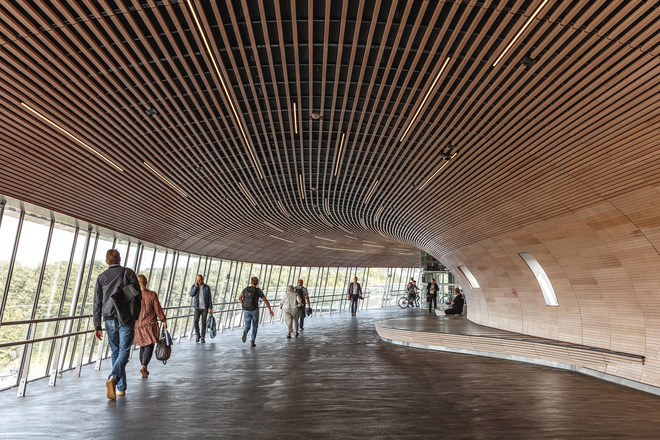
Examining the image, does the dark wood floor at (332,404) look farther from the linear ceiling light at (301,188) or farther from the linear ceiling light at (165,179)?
the linear ceiling light at (301,188)

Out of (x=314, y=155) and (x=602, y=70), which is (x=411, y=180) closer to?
(x=314, y=155)

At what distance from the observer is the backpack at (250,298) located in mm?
11953

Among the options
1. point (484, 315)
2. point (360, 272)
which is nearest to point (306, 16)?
point (484, 315)

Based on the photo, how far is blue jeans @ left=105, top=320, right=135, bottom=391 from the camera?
18.9 ft

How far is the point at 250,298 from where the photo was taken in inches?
472

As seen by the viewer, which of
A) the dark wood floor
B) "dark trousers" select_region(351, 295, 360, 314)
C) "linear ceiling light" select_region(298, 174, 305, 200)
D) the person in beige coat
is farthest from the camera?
"dark trousers" select_region(351, 295, 360, 314)

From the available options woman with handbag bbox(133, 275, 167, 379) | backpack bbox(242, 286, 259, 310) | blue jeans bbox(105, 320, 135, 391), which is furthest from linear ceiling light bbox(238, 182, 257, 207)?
blue jeans bbox(105, 320, 135, 391)

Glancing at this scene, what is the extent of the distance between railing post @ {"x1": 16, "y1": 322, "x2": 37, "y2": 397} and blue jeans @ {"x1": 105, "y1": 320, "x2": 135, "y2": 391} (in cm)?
122

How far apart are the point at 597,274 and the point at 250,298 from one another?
24.9ft

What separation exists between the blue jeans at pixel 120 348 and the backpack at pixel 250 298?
237 inches

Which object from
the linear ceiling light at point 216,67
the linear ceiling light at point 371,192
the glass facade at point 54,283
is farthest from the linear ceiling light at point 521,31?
the linear ceiling light at point 371,192

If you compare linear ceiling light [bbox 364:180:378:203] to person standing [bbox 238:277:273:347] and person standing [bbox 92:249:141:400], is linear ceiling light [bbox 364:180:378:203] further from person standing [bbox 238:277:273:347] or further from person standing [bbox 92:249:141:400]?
person standing [bbox 92:249:141:400]

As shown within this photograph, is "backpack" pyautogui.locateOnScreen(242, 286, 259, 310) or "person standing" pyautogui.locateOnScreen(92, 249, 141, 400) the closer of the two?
"person standing" pyautogui.locateOnScreen(92, 249, 141, 400)

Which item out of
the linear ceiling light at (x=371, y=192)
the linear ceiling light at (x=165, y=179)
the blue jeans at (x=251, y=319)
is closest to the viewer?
the linear ceiling light at (x=165, y=179)
